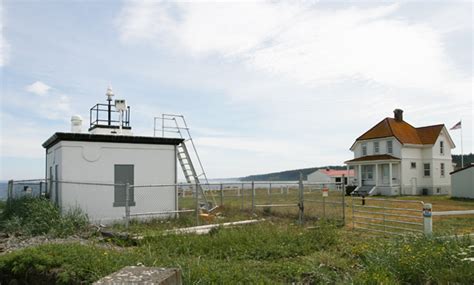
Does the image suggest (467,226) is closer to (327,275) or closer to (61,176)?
(327,275)

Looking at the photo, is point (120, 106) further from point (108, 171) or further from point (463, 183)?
point (463, 183)

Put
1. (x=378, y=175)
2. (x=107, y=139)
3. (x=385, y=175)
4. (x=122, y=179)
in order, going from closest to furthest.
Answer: (x=107, y=139), (x=122, y=179), (x=385, y=175), (x=378, y=175)

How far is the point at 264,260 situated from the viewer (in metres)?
8.89

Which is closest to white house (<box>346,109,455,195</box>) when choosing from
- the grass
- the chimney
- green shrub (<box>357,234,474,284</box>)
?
the chimney

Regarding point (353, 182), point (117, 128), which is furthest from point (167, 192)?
point (353, 182)

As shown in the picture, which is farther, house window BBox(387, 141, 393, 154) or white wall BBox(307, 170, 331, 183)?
white wall BBox(307, 170, 331, 183)

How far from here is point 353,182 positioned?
142 feet

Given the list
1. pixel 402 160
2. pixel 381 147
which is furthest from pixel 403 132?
pixel 402 160

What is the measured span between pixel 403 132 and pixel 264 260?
35004mm

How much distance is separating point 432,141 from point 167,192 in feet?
103

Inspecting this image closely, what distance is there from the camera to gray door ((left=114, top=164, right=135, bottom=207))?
15852 millimetres

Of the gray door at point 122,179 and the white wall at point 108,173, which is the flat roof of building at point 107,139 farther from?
the gray door at point 122,179

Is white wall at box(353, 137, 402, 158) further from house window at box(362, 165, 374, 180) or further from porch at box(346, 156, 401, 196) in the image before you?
house window at box(362, 165, 374, 180)

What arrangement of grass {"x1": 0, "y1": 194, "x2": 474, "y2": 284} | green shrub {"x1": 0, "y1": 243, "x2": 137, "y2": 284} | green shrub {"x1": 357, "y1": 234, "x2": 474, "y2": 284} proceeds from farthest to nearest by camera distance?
green shrub {"x1": 0, "y1": 243, "x2": 137, "y2": 284} < grass {"x1": 0, "y1": 194, "x2": 474, "y2": 284} < green shrub {"x1": 357, "y1": 234, "x2": 474, "y2": 284}
